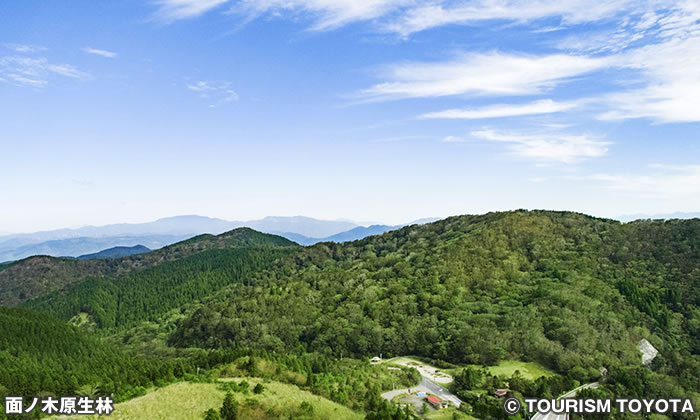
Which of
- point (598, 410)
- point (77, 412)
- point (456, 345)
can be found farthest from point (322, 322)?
point (77, 412)

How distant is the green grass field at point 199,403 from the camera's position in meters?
60.8

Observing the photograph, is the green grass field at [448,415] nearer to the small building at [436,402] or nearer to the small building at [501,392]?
the small building at [436,402]

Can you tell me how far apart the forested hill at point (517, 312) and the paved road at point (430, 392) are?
24779mm

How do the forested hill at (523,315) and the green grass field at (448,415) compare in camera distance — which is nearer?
the green grass field at (448,415)

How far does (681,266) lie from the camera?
171500mm

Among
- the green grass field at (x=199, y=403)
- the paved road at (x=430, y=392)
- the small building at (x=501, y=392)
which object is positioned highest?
the green grass field at (x=199, y=403)

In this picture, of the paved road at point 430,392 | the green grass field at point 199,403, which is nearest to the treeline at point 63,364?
the green grass field at point 199,403

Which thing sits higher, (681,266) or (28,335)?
(681,266)

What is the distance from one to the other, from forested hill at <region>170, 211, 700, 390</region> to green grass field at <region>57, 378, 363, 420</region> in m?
65.1

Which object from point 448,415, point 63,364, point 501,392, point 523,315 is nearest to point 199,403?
point 448,415

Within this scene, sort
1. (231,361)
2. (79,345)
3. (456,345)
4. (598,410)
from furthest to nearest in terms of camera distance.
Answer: (79,345) < (456,345) < (231,361) < (598,410)

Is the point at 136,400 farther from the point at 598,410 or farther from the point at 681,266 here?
the point at 681,266

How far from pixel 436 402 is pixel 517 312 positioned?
69151mm

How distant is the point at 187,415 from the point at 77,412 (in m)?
13.4
